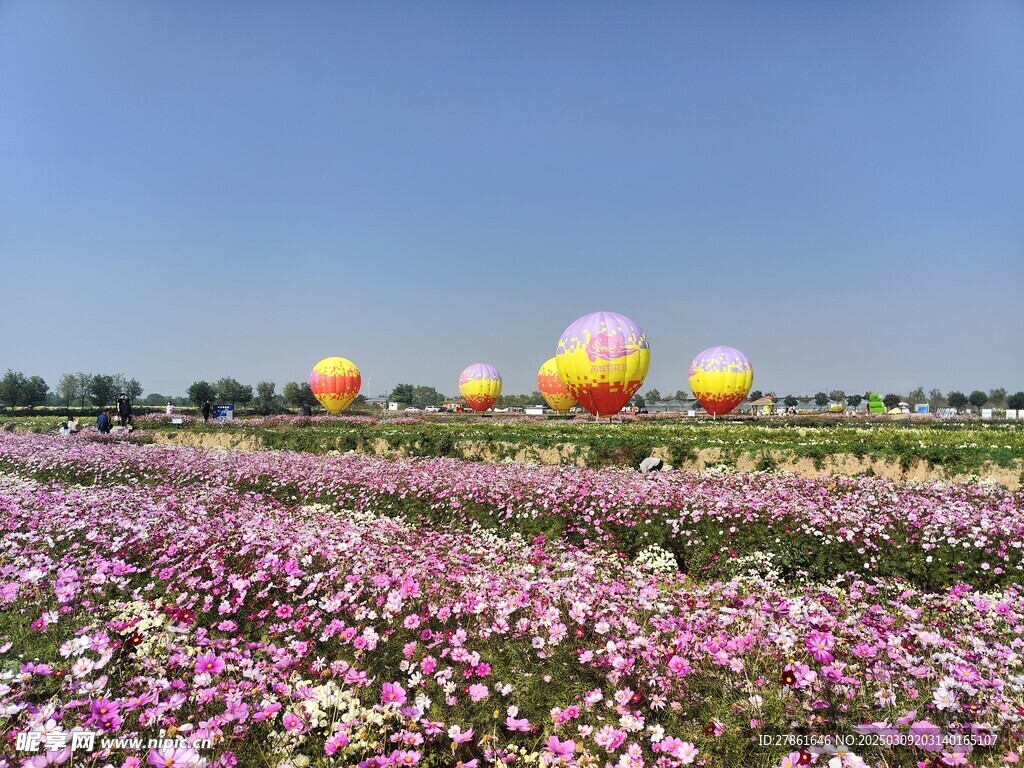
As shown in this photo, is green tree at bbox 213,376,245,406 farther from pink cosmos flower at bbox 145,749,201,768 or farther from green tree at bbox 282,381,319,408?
pink cosmos flower at bbox 145,749,201,768

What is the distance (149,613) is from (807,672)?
472 centimetres

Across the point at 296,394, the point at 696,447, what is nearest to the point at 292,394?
the point at 296,394

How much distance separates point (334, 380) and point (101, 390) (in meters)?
59.8

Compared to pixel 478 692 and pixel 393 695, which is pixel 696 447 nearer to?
pixel 478 692

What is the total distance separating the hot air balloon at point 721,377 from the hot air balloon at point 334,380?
31.6m

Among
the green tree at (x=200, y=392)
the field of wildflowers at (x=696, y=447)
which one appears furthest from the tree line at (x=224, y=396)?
the field of wildflowers at (x=696, y=447)

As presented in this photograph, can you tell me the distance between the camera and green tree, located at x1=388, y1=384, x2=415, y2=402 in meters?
152

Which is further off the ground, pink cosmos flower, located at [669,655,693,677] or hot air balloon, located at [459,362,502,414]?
hot air balloon, located at [459,362,502,414]

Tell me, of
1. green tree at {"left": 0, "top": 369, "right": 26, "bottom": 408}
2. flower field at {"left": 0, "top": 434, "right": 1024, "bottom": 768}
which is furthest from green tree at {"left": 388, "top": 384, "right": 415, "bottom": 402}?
flower field at {"left": 0, "top": 434, "right": 1024, "bottom": 768}

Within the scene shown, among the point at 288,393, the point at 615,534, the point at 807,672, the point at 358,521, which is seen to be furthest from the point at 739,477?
the point at 288,393

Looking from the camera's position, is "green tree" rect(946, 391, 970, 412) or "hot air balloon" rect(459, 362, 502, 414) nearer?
"hot air balloon" rect(459, 362, 502, 414)

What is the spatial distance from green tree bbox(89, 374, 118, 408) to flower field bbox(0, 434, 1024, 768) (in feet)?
326

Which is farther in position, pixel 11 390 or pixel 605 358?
pixel 11 390

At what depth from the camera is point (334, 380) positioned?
5375 centimetres
